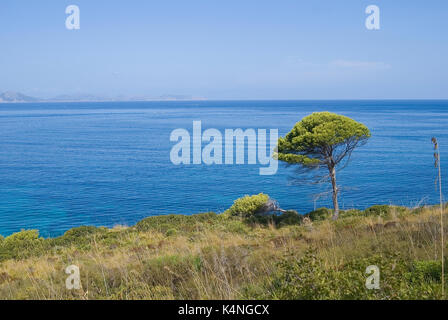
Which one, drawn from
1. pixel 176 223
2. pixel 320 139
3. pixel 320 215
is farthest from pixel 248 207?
pixel 320 139

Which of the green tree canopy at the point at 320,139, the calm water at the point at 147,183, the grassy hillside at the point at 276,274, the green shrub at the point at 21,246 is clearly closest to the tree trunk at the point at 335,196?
the green tree canopy at the point at 320,139

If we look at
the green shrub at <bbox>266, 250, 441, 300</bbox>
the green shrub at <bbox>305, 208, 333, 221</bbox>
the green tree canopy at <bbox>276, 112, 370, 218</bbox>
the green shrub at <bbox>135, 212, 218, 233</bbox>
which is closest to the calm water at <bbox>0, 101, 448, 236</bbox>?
the green shrub at <bbox>305, 208, 333, 221</bbox>

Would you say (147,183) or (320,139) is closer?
(320,139)

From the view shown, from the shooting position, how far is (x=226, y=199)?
124 ft

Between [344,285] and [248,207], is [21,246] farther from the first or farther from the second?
[344,285]

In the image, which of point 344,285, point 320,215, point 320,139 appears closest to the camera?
point 344,285

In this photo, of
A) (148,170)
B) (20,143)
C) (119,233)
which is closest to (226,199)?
(148,170)

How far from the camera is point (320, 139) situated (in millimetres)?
19031

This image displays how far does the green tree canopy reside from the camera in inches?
759

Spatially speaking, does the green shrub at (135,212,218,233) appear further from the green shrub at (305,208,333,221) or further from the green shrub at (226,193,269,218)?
the green shrub at (305,208,333,221)

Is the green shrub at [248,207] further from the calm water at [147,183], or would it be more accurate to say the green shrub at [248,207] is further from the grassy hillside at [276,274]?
the grassy hillside at [276,274]

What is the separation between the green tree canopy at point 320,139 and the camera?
1928 cm
